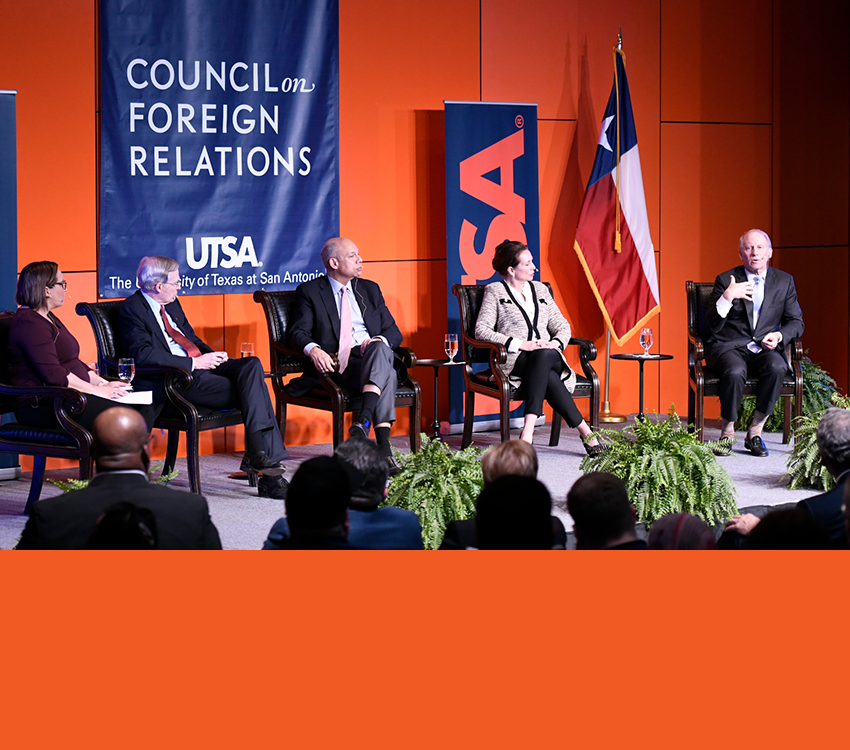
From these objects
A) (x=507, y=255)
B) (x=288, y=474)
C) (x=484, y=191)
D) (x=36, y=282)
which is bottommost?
(x=288, y=474)

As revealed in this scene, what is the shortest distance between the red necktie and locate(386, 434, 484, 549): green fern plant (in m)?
2.09

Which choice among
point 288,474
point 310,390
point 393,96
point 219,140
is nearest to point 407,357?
point 310,390

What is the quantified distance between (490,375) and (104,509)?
421cm

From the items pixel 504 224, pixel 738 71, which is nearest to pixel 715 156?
pixel 738 71

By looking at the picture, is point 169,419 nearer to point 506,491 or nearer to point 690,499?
point 690,499

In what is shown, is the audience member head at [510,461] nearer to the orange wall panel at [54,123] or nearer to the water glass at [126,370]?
the water glass at [126,370]

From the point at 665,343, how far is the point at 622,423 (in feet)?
2.86

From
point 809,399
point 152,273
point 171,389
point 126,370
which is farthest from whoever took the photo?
point 809,399

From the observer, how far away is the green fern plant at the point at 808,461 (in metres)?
5.36

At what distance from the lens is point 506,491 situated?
231 cm

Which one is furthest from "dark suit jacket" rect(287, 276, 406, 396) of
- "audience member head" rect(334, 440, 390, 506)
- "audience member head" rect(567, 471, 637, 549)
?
"audience member head" rect(567, 471, 637, 549)

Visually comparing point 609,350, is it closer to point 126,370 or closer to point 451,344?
point 451,344

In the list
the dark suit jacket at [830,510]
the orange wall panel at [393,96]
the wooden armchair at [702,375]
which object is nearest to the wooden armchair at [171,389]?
the orange wall panel at [393,96]

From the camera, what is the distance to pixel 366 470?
290 cm
